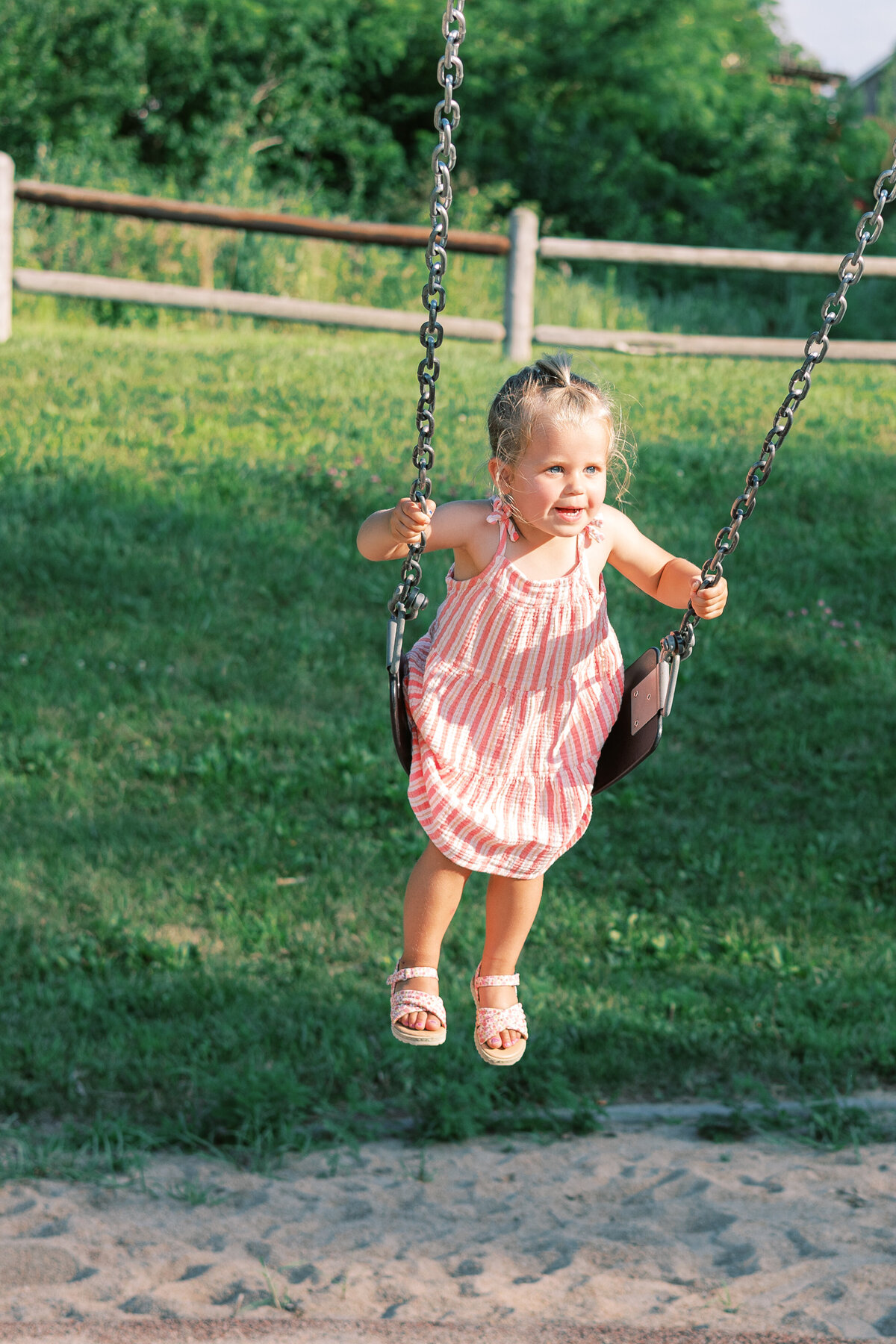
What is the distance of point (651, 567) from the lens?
9.08 ft

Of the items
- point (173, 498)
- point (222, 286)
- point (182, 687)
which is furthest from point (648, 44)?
point (182, 687)

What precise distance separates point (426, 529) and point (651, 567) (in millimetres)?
512

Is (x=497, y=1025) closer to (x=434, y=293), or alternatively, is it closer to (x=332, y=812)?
(x=434, y=293)

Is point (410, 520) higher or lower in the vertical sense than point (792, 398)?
lower

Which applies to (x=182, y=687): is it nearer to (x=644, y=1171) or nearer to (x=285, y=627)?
(x=285, y=627)

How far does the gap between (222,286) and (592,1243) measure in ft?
31.7

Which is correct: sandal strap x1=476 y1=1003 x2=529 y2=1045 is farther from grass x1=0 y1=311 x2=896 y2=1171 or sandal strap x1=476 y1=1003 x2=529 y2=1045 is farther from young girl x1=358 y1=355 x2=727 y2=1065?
grass x1=0 y1=311 x2=896 y2=1171

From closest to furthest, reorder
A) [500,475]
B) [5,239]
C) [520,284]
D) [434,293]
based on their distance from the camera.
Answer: [434,293], [500,475], [5,239], [520,284]

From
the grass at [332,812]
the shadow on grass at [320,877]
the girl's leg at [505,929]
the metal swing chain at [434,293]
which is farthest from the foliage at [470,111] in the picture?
the girl's leg at [505,929]

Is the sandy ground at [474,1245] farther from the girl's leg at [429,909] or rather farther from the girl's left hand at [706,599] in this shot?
the girl's left hand at [706,599]

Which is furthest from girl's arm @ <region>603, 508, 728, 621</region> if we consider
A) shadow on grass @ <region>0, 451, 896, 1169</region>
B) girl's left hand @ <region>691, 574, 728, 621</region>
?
shadow on grass @ <region>0, 451, 896, 1169</region>

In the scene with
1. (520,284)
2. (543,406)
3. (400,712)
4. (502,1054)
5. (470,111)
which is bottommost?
(502,1054)

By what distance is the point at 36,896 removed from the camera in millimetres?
6664

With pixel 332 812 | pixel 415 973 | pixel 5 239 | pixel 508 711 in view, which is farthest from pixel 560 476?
Result: pixel 5 239
